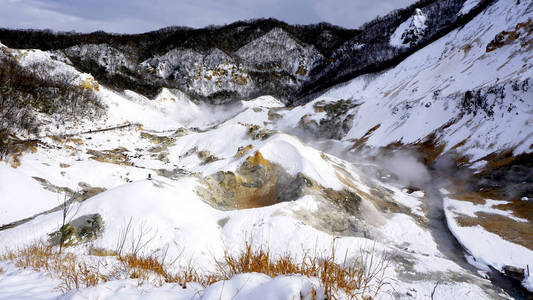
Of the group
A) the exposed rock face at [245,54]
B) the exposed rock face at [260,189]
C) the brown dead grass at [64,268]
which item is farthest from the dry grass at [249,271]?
the exposed rock face at [245,54]

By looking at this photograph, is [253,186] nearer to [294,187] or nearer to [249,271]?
[294,187]

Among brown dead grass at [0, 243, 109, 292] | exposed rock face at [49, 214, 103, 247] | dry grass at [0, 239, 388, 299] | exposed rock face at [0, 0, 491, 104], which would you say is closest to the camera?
dry grass at [0, 239, 388, 299]

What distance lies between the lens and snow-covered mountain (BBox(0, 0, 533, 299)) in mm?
4523

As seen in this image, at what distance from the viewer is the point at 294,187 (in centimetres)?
1570

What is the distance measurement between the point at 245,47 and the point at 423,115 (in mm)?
111148

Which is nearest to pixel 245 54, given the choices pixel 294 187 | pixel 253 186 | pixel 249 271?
pixel 253 186

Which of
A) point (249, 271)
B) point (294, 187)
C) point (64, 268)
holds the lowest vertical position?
point (294, 187)

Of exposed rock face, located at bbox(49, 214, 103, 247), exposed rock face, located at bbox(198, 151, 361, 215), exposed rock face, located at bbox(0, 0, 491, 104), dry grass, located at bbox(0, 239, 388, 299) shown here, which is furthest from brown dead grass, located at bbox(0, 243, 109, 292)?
exposed rock face, located at bbox(0, 0, 491, 104)

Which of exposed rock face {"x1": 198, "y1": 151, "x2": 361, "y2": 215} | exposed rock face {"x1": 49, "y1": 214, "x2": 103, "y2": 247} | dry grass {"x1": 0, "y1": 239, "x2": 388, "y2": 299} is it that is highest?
dry grass {"x1": 0, "y1": 239, "x2": 388, "y2": 299}

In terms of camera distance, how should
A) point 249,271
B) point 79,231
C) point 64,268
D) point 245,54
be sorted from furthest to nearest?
point 245,54 → point 79,231 → point 64,268 → point 249,271

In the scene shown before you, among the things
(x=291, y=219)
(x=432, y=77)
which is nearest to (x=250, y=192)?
(x=291, y=219)

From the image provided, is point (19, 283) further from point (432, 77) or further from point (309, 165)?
point (432, 77)

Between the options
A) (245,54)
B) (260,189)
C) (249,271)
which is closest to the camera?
(249,271)

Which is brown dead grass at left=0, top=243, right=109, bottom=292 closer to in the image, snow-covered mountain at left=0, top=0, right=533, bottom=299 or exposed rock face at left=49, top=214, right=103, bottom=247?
snow-covered mountain at left=0, top=0, right=533, bottom=299
